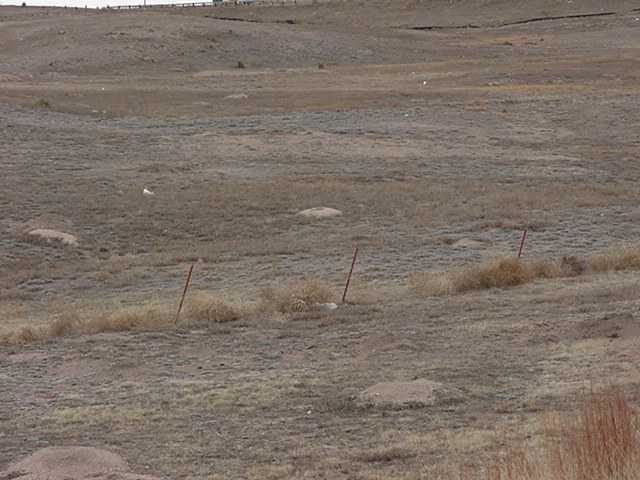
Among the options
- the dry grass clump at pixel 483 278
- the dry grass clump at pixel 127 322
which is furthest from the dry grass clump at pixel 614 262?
the dry grass clump at pixel 127 322

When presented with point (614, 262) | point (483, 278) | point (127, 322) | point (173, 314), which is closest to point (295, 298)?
point (173, 314)

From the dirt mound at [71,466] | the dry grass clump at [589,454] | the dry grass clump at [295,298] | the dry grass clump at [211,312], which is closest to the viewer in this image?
Answer: the dry grass clump at [589,454]

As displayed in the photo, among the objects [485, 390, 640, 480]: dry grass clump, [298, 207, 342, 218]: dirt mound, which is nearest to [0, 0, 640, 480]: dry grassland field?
[485, 390, 640, 480]: dry grass clump

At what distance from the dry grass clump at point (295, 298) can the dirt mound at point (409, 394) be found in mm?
5681

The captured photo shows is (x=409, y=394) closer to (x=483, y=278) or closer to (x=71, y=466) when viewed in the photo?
(x=71, y=466)

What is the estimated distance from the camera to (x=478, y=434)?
11.9 meters

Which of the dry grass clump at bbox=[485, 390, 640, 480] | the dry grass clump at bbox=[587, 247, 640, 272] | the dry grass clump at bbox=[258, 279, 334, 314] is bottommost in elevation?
the dry grass clump at bbox=[587, 247, 640, 272]

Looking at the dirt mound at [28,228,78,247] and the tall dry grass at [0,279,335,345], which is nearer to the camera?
the tall dry grass at [0,279,335,345]

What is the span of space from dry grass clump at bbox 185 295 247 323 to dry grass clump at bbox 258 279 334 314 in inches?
19.1

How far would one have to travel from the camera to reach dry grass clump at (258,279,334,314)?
1994 centimetres

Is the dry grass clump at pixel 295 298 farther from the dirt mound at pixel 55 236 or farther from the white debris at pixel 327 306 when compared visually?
the dirt mound at pixel 55 236

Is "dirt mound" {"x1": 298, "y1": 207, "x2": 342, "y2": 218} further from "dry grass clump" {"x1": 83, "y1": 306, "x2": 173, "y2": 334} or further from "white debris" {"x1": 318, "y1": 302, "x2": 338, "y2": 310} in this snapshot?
"dry grass clump" {"x1": 83, "y1": 306, "x2": 173, "y2": 334}

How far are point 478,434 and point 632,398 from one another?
166 centimetres

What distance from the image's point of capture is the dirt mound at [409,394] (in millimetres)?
13617
